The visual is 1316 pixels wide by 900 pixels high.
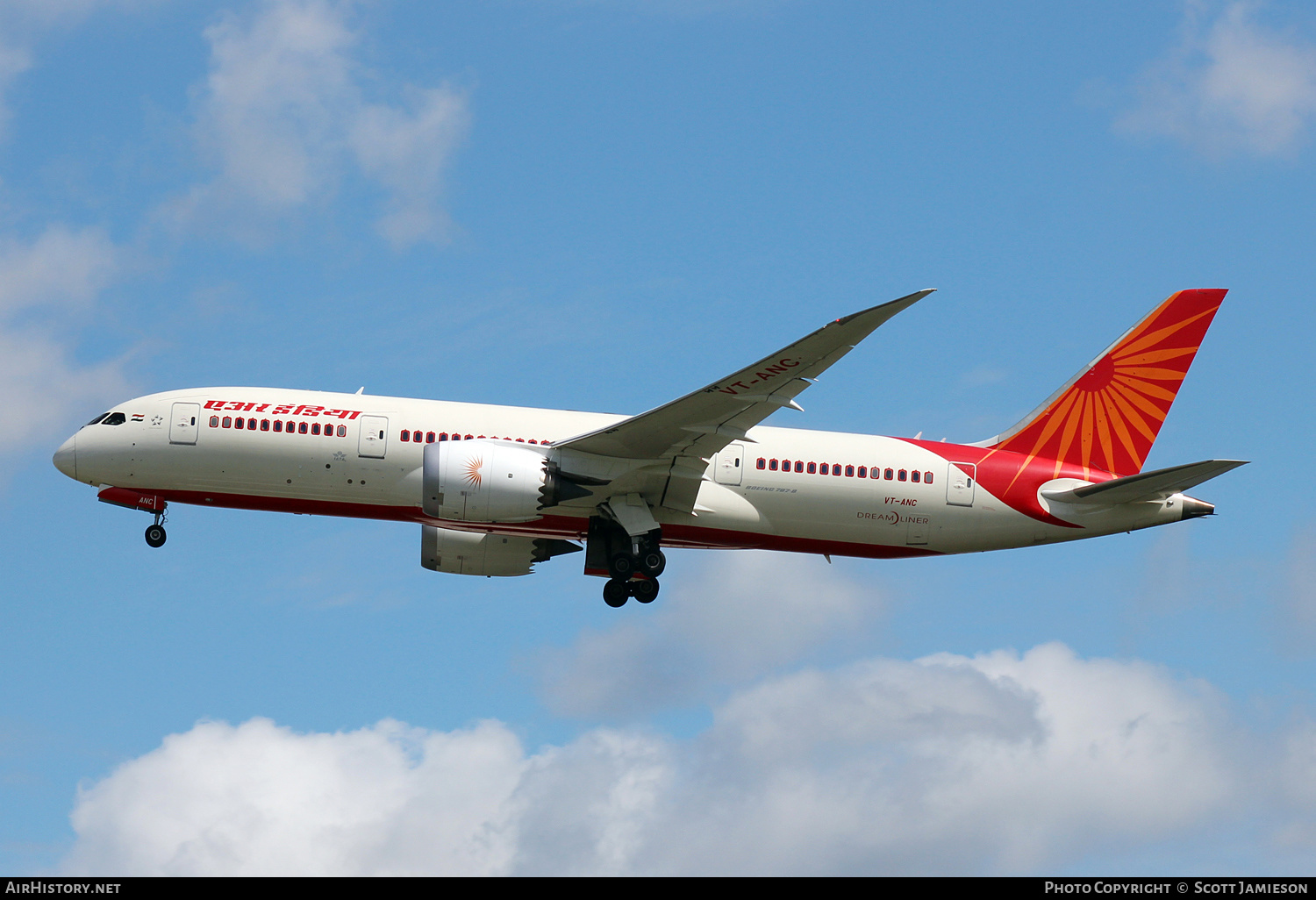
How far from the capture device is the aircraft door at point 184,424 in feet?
107

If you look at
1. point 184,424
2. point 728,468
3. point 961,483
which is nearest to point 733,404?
point 728,468

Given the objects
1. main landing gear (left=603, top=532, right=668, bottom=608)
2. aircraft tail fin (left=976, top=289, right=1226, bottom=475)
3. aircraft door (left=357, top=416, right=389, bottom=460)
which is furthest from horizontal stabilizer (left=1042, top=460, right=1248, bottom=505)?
aircraft door (left=357, top=416, right=389, bottom=460)

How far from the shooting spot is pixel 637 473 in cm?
3238

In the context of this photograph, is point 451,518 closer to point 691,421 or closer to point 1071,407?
point 691,421

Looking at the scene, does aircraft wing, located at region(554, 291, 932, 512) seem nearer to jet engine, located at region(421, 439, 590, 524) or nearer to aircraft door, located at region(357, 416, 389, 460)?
jet engine, located at region(421, 439, 590, 524)

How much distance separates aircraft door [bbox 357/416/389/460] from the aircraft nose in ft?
23.0

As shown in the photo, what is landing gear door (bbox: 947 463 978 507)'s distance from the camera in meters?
34.6

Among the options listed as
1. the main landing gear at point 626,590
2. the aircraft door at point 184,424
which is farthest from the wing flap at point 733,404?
the aircraft door at point 184,424

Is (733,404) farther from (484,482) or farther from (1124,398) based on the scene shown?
(1124,398)

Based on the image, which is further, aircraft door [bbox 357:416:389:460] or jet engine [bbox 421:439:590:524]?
aircraft door [bbox 357:416:389:460]

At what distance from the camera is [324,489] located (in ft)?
107

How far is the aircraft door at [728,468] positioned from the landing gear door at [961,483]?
5.21 metres
